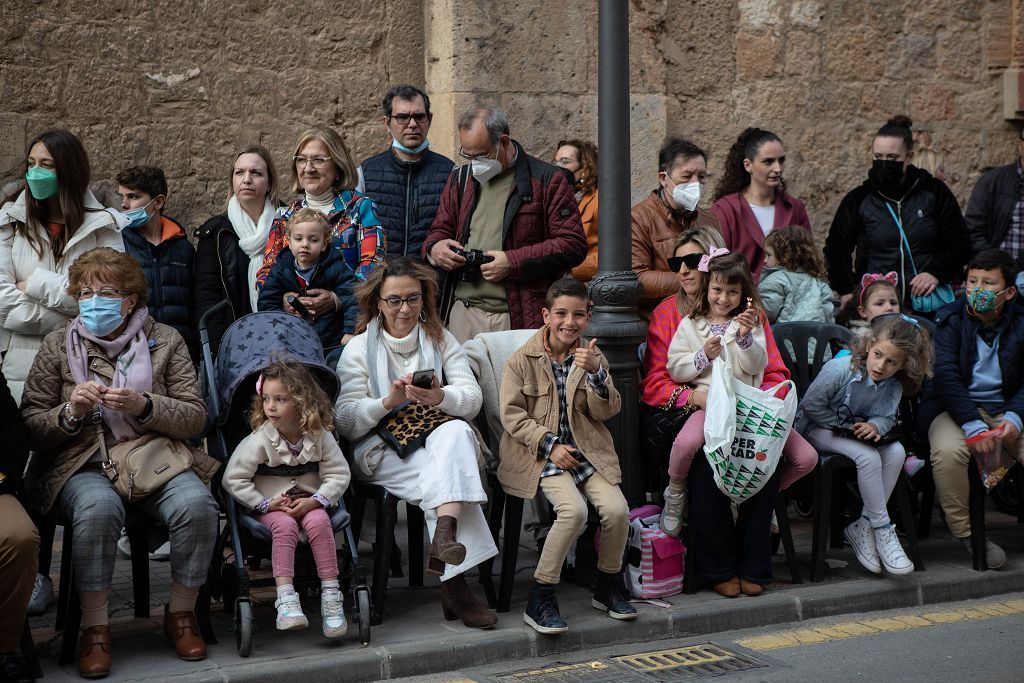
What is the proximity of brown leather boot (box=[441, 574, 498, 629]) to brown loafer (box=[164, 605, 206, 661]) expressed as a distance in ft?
3.33

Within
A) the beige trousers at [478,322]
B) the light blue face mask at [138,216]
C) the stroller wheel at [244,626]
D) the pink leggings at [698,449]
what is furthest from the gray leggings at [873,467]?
the light blue face mask at [138,216]

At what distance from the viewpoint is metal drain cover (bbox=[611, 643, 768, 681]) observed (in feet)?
16.3

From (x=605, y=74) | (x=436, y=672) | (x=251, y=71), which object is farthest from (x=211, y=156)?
(x=436, y=672)

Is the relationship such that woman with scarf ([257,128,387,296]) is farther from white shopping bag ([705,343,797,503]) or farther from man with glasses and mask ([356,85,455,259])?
white shopping bag ([705,343,797,503])

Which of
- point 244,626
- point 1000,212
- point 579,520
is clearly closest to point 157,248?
point 244,626

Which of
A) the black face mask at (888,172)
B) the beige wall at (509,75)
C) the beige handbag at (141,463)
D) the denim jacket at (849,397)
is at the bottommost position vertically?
the beige handbag at (141,463)

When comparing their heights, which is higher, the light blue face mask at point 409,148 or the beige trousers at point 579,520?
the light blue face mask at point 409,148

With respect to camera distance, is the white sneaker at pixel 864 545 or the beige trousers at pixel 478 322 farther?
the beige trousers at pixel 478 322

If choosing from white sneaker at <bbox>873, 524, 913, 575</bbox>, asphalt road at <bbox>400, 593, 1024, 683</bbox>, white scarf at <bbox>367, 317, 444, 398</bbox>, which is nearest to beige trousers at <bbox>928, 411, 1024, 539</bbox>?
white sneaker at <bbox>873, 524, 913, 575</bbox>

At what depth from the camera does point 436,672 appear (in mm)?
4969

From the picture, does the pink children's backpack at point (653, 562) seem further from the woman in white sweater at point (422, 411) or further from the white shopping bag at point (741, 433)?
the woman in white sweater at point (422, 411)

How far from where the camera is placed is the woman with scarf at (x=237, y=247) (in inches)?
251

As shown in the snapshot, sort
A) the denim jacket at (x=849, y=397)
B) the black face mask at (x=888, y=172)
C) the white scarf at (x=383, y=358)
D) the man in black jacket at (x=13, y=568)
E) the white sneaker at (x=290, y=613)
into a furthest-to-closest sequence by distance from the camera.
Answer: the black face mask at (x=888, y=172), the denim jacket at (x=849, y=397), the white scarf at (x=383, y=358), the white sneaker at (x=290, y=613), the man in black jacket at (x=13, y=568)

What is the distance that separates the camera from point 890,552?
6.00 metres
